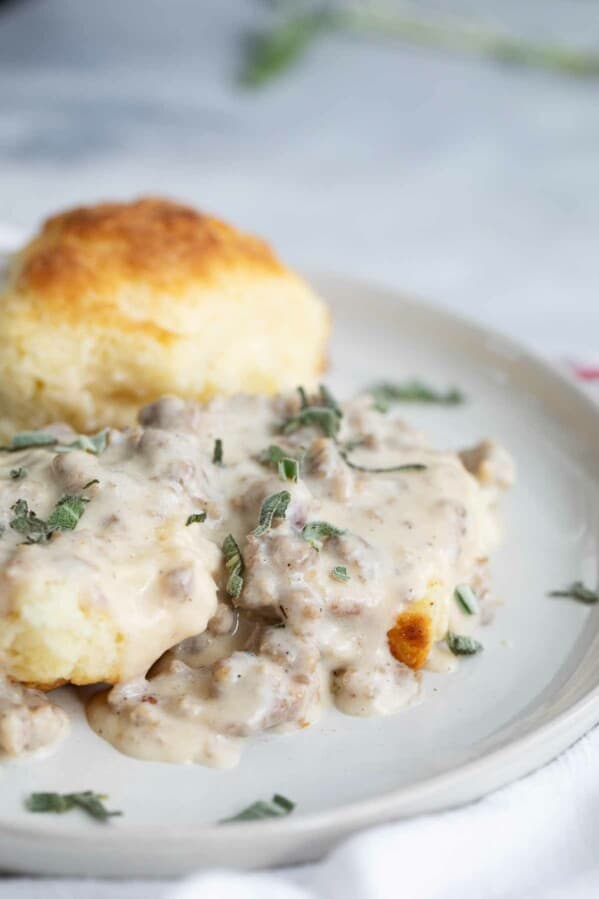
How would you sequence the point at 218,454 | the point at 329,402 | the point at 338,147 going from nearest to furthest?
the point at 218,454 → the point at 329,402 → the point at 338,147

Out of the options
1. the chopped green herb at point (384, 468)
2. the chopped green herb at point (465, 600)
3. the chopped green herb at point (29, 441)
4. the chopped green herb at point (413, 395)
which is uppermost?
the chopped green herb at point (384, 468)

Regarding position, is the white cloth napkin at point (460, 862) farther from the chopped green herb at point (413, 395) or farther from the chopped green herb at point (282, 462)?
the chopped green herb at point (413, 395)

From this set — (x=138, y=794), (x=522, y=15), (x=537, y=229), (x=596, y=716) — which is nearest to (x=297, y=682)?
(x=138, y=794)

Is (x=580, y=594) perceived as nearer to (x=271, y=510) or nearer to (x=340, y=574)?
(x=340, y=574)

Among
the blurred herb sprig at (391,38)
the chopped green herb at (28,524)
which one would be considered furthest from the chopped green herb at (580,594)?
the blurred herb sprig at (391,38)

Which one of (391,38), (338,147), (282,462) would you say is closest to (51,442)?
(282,462)

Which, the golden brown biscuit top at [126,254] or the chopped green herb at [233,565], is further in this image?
the golden brown biscuit top at [126,254]

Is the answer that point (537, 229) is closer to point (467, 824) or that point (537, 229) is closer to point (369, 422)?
point (369, 422)

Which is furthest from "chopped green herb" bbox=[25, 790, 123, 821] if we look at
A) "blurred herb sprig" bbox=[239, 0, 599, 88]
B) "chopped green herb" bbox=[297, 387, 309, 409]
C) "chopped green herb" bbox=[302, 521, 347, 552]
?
"blurred herb sprig" bbox=[239, 0, 599, 88]
